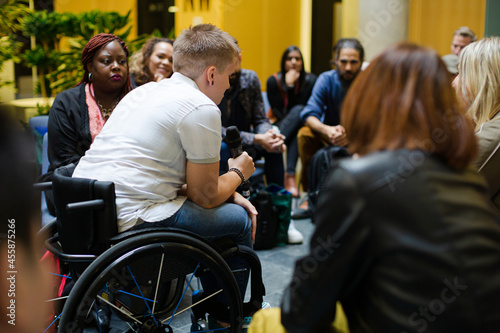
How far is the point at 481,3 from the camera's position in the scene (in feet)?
19.9

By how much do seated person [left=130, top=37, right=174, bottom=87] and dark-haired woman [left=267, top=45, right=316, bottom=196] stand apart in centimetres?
161

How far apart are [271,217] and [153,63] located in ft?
4.67

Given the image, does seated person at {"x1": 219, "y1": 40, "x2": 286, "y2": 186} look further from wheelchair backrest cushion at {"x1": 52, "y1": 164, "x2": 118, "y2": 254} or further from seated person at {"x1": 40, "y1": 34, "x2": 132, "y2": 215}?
wheelchair backrest cushion at {"x1": 52, "y1": 164, "x2": 118, "y2": 254}

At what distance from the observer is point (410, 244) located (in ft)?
3.13

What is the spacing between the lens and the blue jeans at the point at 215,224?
1.75 metres

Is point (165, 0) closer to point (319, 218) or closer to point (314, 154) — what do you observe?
point (314, 154)

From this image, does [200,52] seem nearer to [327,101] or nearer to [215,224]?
[215,224]

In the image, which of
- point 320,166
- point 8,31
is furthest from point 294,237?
point 8,31

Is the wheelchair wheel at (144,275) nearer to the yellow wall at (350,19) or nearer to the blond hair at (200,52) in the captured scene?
the blond hair at (200,52)

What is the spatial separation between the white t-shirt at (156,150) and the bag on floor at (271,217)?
1.66 meters

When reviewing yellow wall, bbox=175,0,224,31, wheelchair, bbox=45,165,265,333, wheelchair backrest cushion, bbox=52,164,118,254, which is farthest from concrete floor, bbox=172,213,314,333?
yellow wall, bbox=175,0,224,31

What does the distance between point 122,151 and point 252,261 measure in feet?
2.22

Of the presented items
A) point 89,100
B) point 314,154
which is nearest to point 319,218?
point 89,100

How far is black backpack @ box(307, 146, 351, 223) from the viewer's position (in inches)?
152
